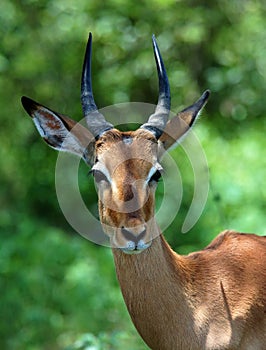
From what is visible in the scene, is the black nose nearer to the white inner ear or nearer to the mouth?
the mouth

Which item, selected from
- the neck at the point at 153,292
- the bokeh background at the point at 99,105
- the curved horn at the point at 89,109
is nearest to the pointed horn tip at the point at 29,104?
the curved horn at the point at 89,109

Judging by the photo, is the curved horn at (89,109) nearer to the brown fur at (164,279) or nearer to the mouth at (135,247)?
the brown fur at (164,279)

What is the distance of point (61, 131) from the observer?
19.4 ft

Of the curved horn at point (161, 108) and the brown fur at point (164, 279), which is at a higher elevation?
the curved horn at point (161, 108)

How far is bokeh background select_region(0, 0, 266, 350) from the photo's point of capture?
35.6 ft

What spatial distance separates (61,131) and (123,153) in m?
0.59

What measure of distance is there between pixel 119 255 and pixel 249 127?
8640mm

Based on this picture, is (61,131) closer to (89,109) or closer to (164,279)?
(89,109)

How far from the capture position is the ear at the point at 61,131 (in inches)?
230

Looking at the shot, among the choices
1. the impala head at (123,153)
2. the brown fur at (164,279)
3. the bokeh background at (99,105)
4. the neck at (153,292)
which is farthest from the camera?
the bokeh background at (99,105)

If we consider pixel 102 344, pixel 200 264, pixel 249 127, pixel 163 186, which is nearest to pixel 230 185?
pixel 163 186

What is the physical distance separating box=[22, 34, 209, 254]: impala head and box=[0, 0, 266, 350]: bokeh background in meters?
3.56

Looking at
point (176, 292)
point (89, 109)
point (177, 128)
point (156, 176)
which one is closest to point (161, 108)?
point (177, 128)

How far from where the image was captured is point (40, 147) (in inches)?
523
